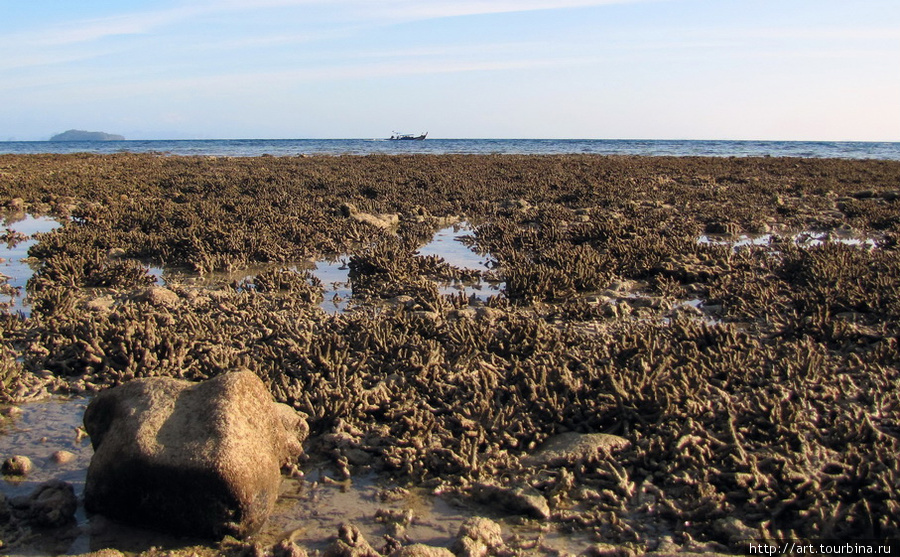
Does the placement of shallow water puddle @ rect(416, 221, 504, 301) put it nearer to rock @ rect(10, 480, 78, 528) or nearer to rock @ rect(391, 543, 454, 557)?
rock @ rect(391, 543, 454, 557)

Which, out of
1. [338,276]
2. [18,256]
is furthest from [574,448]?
[18,256]

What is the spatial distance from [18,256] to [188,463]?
26.7 feet

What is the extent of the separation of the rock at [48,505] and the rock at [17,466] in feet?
0.98

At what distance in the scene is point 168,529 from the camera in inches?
109

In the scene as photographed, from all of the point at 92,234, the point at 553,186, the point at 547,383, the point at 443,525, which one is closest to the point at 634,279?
the point at 547,383

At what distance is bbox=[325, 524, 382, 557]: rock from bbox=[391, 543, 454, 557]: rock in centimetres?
13

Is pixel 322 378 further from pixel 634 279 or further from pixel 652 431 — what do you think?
pixel 634 279

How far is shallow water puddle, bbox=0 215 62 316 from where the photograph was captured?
21.5ft

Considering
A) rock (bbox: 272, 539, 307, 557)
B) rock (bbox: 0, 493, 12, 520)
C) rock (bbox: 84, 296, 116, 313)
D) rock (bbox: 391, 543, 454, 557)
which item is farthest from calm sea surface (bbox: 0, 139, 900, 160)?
rock (bbox: 391, 543, 454, 557)

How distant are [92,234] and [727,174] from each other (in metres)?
20.8

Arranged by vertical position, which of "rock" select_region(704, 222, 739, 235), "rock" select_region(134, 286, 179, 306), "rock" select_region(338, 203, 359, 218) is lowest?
"rock" select_region(134, 286, 179, 306)

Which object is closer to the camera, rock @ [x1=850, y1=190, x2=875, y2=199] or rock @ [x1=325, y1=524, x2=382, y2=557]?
rock @ [x1=325, y1=524, x2=382, y2=557]

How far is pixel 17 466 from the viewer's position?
10.5 ft

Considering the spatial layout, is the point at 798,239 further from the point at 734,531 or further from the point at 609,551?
the point at 609,551
